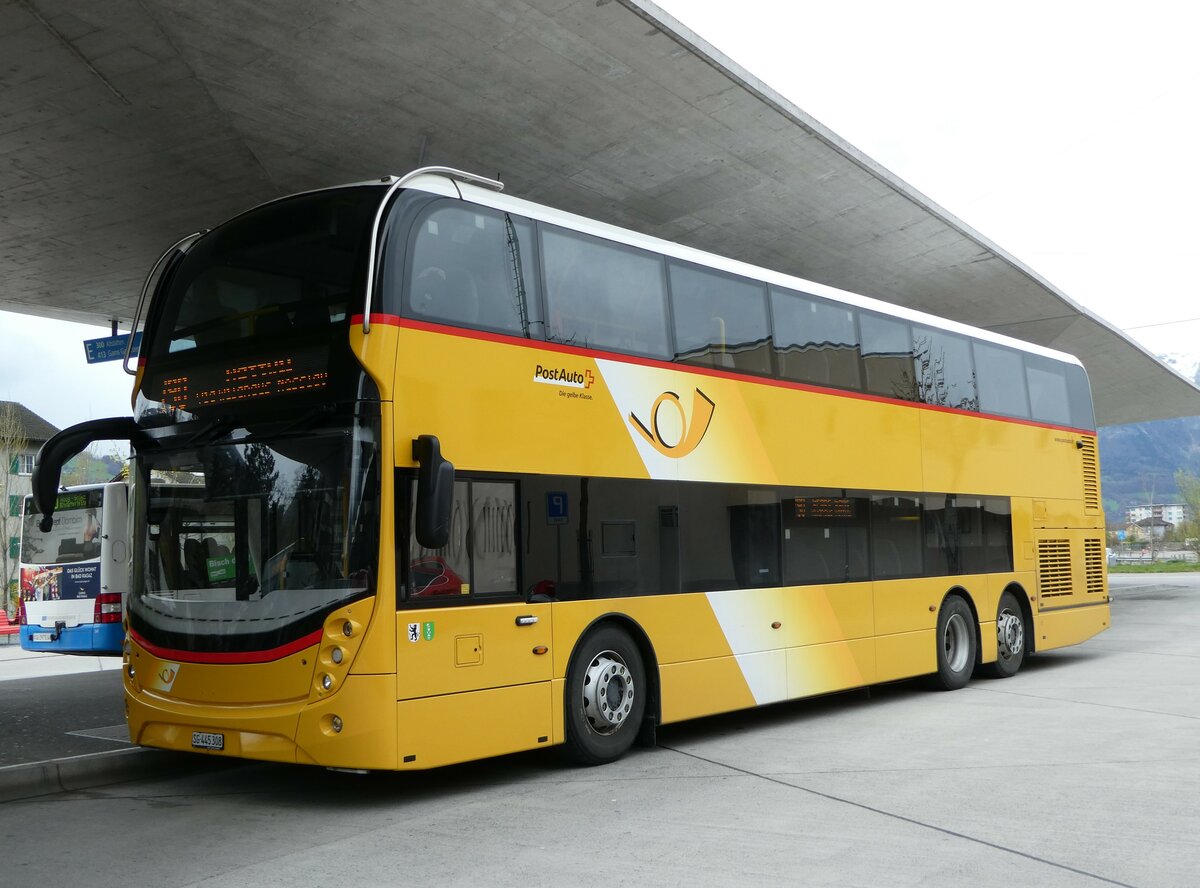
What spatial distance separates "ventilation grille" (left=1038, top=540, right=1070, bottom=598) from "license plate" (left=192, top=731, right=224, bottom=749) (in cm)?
1158

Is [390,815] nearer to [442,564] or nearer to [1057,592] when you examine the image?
[442,564]

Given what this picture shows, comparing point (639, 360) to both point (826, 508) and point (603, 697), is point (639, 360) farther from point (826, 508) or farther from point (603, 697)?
point (826, 508)

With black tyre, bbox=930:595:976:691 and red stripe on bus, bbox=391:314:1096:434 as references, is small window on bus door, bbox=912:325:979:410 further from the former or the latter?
black tyre, bbox=930:595:976:691

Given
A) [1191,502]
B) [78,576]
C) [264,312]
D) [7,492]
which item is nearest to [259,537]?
[264,312]

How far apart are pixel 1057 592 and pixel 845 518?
5662 millimetres

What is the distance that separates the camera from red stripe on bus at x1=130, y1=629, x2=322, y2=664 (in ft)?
24.3

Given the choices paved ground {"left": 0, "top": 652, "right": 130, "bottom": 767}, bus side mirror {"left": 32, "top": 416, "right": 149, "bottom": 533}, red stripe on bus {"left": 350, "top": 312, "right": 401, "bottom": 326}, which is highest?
red stripe on bus {"left": 350, "top": 312, "right": 401, "bottom": 326}

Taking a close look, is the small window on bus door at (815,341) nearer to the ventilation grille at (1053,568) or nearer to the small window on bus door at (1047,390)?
the small window on bus door at (1047,390)

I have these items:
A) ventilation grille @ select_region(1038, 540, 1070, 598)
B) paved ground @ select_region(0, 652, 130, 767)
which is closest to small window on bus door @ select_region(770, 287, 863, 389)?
ventilation grille @ select_region(1038, 540, 1070, 598)

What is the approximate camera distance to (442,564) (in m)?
7.86

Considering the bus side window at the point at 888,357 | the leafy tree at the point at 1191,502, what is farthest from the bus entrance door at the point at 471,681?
the leafy tree at the point at 1191,502

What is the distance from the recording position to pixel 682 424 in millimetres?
10078

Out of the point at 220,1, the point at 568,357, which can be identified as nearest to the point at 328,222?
the point at 568,357

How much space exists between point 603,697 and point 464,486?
2098 millimetres
